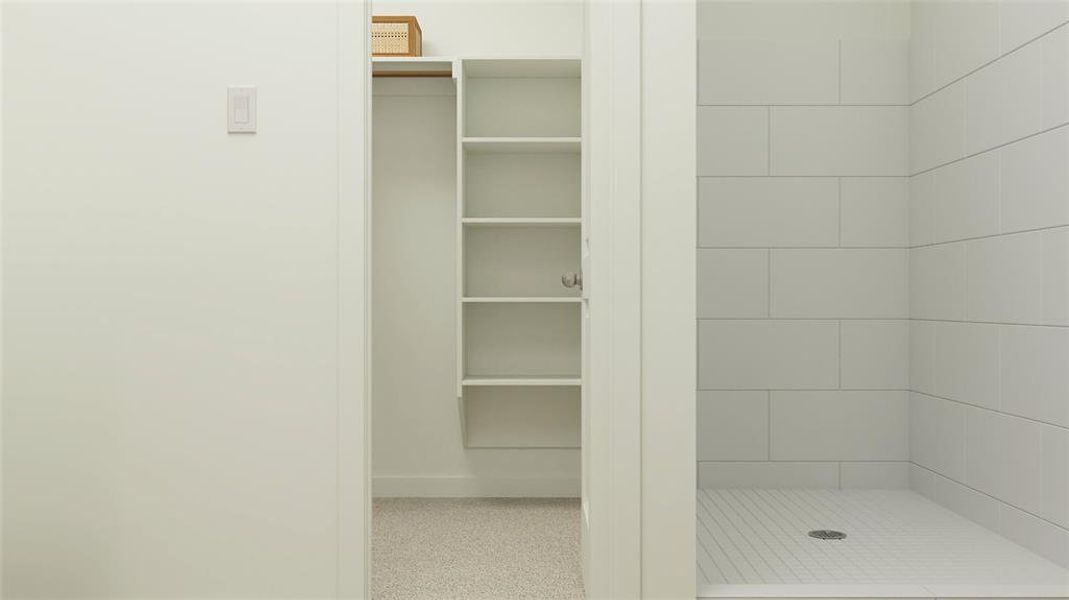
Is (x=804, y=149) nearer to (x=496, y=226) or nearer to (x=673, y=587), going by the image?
(x=496, y=226)

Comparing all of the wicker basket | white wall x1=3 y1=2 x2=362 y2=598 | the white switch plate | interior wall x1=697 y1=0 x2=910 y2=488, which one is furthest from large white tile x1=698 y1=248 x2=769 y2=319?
the white switch plate

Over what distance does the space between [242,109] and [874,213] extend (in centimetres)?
220

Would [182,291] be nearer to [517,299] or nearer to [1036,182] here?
[517,299]

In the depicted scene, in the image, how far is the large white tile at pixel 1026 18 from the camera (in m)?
2.14

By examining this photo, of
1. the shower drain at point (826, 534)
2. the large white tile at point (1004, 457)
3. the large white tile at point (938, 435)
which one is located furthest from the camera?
the large white tile at point (938, 435)

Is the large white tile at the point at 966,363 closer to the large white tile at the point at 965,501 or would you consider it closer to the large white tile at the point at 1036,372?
the large white tile at the point at 1036,372

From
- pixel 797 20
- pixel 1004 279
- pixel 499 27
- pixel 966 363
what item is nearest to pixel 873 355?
pixel 966 363

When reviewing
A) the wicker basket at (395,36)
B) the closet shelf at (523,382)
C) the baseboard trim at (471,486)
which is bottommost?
the baseboard trim at (471,486)

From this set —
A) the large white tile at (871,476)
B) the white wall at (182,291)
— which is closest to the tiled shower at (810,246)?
the large white tile at (871,476)

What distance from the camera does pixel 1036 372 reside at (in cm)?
223

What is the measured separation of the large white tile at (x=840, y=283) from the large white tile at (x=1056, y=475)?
0.83 m

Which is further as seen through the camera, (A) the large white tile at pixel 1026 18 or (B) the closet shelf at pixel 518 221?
(B) the closet shelf at pixel 518 221

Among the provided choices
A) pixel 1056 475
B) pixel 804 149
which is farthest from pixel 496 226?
pixel 1056 475

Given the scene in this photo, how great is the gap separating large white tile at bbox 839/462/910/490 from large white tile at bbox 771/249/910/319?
539 mm
